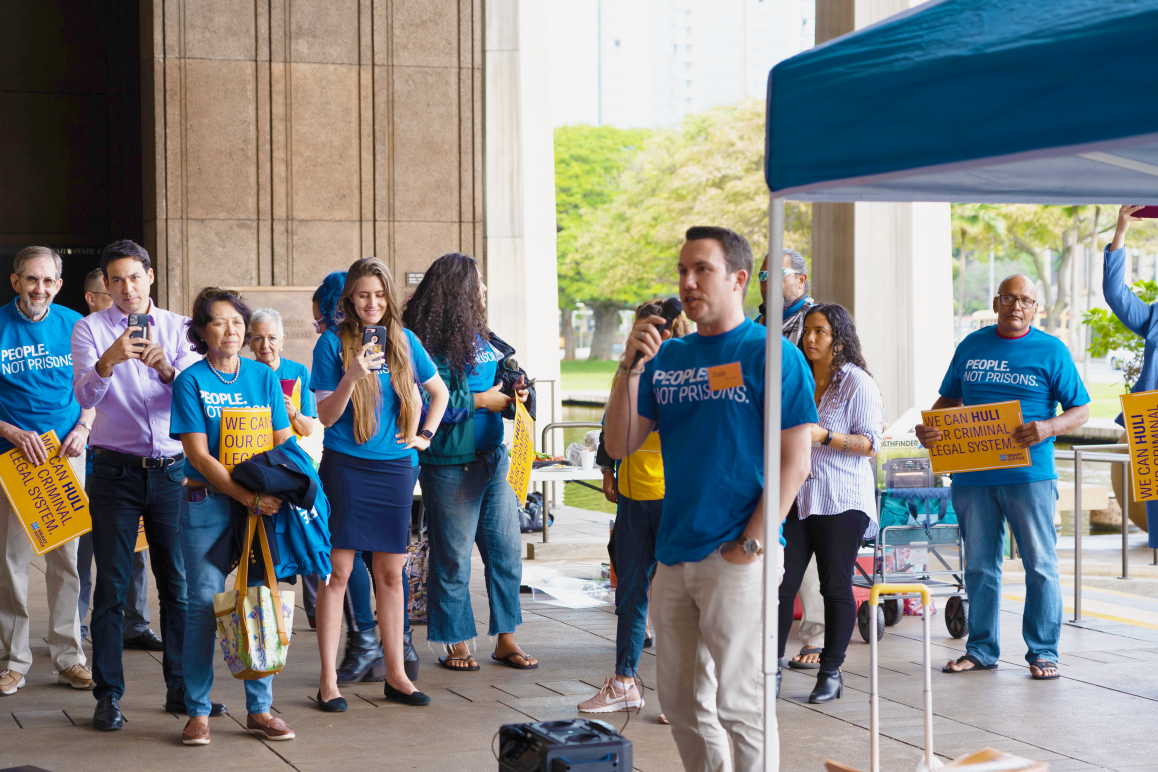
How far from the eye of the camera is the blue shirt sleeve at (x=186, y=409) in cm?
516

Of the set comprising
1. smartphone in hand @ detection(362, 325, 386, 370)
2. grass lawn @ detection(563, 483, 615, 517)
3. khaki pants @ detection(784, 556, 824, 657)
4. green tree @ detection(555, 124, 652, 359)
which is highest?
green tree @ detection(555, 124, 652, 359)

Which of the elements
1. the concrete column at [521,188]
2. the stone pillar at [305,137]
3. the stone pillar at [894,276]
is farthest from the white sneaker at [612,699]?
the concrete column at [521,188]

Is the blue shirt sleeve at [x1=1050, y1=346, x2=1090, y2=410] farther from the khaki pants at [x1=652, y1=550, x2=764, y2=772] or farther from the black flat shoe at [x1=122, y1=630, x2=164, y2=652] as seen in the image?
the black flat shoe at [x1=122, y1=630, x2=164, y2=652]

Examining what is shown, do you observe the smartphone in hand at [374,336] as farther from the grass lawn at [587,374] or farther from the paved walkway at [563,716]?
the grass lawn at [587,374]

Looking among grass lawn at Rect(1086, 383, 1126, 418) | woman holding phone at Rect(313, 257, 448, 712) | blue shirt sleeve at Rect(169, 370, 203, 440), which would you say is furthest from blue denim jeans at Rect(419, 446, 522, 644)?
grass lawn at Rect(1086, 383, 1126, 418)

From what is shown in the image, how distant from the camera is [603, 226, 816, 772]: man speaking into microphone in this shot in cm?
383

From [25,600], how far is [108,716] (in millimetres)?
1192

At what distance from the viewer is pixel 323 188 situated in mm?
12414

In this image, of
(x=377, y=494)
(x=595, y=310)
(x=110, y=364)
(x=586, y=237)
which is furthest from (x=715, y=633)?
(x=595, y=310)

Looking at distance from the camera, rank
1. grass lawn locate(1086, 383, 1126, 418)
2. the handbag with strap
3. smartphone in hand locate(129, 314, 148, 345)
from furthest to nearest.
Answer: grass lawn locate(1086, 383, 1126, 418) → smartphone in hand locate(129, 314, 148, 345) → the handbag with strap

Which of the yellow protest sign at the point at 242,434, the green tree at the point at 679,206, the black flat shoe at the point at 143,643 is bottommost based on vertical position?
the black flat shoe at the point at 143,643

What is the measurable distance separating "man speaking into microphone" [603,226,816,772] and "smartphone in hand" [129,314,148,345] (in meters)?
2.59

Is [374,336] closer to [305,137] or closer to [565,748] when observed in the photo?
[565,748]

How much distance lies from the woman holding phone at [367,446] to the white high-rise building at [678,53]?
10459 centimetres
